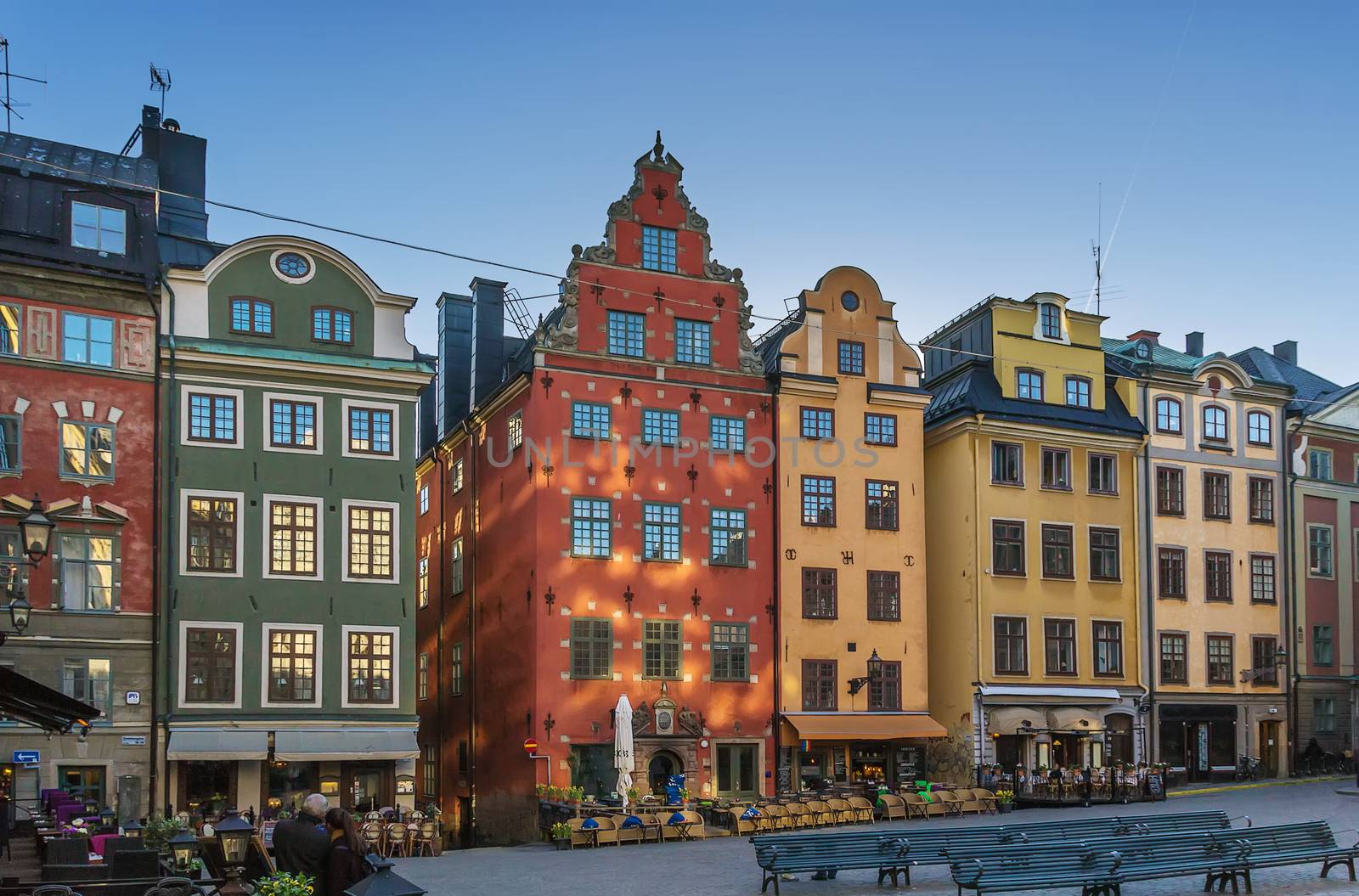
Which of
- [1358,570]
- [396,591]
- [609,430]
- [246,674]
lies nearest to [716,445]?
[609,430]

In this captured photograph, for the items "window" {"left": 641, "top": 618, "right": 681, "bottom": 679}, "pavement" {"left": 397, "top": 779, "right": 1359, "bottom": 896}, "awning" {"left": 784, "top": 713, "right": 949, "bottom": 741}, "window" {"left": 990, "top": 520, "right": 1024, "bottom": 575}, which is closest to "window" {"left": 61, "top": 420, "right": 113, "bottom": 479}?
"pavement" {"left": 397, "top": 779, "right": 1359, "bottom": 896}

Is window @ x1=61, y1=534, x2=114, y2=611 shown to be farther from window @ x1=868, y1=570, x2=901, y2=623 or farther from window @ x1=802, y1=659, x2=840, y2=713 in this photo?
window @ x1=868, y1=570, x2=901, y2=623

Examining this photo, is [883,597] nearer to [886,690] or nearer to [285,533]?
[886,690]

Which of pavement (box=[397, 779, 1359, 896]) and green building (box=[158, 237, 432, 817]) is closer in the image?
pavement (box=[397, 779, 1359, 896])

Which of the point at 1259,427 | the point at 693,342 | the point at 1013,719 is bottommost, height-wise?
the point at 1013,719

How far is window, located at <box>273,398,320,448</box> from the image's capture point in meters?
37.0

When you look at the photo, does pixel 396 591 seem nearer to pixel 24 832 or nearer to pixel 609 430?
pixel 609 430

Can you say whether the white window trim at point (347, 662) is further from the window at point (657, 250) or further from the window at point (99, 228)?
the window at point (657, 250)

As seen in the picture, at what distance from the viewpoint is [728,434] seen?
43031 mm

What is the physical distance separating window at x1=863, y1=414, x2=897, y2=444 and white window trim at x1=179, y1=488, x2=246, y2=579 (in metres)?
18.6

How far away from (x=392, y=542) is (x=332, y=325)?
19.0 ft

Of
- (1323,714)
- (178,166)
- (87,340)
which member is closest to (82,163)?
(178,166)

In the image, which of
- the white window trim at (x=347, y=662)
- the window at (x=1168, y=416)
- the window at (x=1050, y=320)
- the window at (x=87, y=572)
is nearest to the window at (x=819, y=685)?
the white window trim at (x=347, y=662)

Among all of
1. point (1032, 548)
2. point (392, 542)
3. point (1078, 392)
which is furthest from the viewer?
point (1078, 392)
